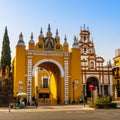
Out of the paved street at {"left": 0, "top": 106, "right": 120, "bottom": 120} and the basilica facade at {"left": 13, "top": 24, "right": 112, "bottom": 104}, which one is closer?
the paved street at {"left": 0, "top": 106, "right": 120, "bottom": 120}

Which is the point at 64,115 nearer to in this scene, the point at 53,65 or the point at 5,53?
the point at 53,65

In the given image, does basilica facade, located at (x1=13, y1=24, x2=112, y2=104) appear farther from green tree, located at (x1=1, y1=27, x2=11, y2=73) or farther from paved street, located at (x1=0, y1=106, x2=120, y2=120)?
paved street, located at (x1=0, y1=106, x2=120, y2=120)

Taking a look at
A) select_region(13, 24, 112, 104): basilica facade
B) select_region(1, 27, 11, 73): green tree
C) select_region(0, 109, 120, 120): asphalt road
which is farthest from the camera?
select_region(1, 27, 11, 73): green tree

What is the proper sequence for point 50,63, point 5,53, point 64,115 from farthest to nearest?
point 5,53
point 50,63
point 64,115

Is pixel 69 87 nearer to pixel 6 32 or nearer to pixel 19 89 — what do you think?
pixel 19 89

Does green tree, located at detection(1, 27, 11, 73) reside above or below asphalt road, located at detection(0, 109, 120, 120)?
above

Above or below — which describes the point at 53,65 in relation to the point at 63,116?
above

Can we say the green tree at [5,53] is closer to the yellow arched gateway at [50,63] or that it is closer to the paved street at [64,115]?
the yellow arched gateway at [50,63]

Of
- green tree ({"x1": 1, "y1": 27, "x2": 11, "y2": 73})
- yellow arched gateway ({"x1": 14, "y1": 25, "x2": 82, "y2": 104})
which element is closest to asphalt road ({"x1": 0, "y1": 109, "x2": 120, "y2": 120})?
yellow arched gateway ({"x1": 14, "y1": 25, "x2": 82, "y2": 104})

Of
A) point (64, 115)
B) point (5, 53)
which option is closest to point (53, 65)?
point (5, 53)

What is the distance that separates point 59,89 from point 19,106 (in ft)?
43.7

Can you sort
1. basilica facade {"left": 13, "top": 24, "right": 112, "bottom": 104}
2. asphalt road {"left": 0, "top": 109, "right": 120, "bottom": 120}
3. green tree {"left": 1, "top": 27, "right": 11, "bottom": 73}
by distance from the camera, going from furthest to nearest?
green tree {"left": 1, "top": 27, "right": 11, "bottom": 73} → basilica facade {"left": 13, "top": 24, "right": 112, "bottom": 104} → asphalt road {"left": 0, "top": 109, "right": 120, "bottom": 120}

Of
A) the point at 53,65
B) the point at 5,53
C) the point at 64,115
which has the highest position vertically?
the point at 5,53

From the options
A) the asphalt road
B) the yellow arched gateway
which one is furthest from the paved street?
the yellow arched gateway
